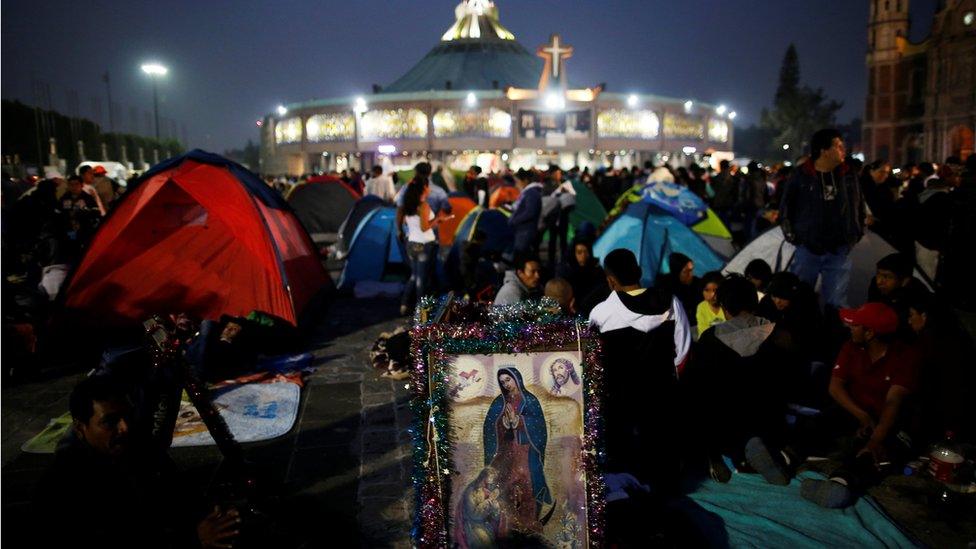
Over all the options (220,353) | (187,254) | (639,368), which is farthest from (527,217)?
(639,368)

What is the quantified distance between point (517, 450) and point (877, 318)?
303 cm

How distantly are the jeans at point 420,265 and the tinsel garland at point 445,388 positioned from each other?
5544mm

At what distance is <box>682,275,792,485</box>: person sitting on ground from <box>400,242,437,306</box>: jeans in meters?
4.64

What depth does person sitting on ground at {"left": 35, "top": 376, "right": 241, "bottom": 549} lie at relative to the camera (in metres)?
2.50

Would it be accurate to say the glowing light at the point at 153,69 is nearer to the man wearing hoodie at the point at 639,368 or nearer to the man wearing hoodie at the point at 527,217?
the man wearing hoodie at the point at 527,217

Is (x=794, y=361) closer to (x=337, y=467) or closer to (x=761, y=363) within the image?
(x=761, y=363)

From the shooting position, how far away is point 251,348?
699cm

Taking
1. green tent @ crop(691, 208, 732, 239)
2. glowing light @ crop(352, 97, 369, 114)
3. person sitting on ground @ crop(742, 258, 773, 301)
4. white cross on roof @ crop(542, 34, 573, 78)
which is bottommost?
person sitting on ground @ crop(742, 258, 773, 301)

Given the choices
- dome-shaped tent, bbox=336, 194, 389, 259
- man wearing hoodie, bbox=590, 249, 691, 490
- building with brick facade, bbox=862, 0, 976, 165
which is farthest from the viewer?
building with brick facade, bbox=862, 0, 976, 165

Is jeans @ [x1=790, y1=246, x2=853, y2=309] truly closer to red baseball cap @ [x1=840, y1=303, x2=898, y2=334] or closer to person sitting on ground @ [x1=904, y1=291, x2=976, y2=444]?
person sitting on ground @ [x1=904, y1=291, x2=976, y2=444]

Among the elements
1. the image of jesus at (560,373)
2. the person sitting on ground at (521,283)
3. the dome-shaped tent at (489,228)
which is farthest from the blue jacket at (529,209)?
the image of jesus at (560,373)

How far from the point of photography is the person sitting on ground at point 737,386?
4574 mm

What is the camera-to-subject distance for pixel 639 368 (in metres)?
4.07

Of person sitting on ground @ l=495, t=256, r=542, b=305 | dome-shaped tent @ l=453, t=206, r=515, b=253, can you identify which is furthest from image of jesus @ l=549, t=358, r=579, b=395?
dome-shaped tent @ l=453, t=206, r=515, b=253
